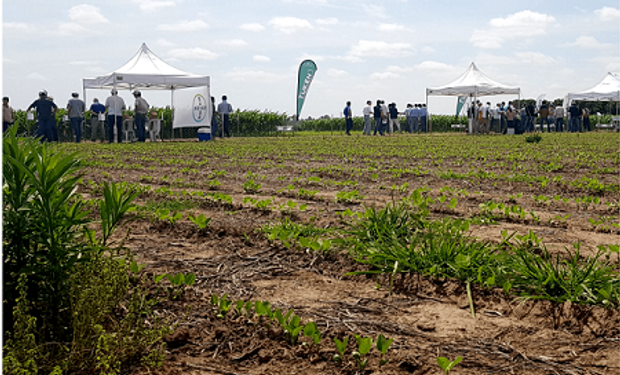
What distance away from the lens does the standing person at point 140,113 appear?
23.2 m

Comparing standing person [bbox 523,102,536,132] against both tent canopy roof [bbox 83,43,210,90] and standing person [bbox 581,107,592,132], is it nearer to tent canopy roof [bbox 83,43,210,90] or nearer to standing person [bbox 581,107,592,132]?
standing person [bbox 581,107,592,132]

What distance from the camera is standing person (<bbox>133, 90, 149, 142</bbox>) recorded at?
76.1 feet

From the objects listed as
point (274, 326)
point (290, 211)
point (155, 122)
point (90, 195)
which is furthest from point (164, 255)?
point (155, 122)

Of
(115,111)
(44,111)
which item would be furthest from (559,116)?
(44,111)

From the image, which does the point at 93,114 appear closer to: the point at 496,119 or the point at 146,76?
the point at 146,76

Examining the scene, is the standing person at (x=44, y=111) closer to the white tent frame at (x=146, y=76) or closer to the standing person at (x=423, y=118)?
the white tent frame at (x=146, y=76)

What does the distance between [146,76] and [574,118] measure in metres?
28.3

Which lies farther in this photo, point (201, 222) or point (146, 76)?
point (146, 76)

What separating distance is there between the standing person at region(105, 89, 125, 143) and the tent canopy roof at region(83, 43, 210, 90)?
1.55 feet

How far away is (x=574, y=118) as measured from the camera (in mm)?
38562

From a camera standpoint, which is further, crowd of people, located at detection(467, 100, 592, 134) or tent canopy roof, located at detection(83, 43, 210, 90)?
crowd of people, located at detection(467, 100, 592, 134)

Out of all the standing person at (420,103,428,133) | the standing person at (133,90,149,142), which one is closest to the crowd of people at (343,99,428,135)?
the standing person at (420,103,428,133)

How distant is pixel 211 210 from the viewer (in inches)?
249

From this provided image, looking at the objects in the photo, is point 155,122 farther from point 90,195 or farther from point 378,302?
point 378,302
